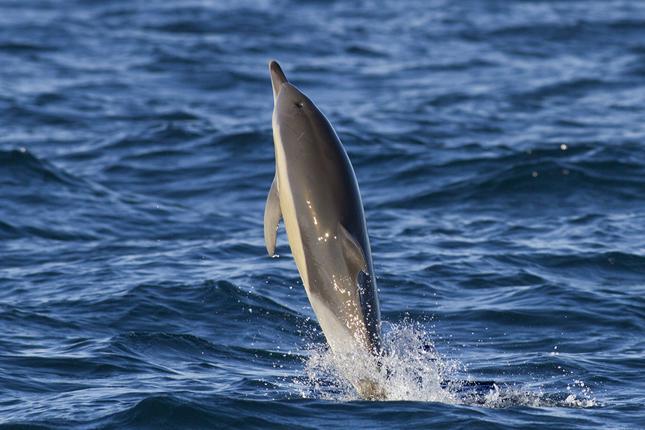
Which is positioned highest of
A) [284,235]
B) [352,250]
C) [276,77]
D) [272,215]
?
[276,77]

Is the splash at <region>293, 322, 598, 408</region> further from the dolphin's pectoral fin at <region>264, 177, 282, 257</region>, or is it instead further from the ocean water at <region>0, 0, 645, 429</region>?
the dolphin's pectoral fin at <region>264, 177, 282, 257</region>

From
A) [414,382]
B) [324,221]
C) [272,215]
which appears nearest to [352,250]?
[324,221]

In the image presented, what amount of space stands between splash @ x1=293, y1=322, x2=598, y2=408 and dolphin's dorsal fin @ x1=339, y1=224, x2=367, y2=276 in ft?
2.12

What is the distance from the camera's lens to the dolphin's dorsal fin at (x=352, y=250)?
861 cm

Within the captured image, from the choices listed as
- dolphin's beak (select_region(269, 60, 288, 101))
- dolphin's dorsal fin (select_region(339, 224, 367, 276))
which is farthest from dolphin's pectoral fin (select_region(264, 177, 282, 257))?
dolphin's beak (select_region(269, 60, 288, 101))

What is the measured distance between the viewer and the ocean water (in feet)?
32.3

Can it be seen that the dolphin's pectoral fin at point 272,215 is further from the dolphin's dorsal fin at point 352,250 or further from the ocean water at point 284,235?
the ocean water at point 284,235

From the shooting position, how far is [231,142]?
19.8 meters

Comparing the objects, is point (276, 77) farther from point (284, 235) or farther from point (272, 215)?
point (284, 235)

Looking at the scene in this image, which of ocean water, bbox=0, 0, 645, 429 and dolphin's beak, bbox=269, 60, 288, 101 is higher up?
dolphin's beak, bbox=269, 60, 288, 101

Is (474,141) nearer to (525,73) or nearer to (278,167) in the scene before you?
(525,73)

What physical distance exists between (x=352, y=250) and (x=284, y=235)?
6753 mm

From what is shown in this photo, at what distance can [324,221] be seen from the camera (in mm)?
8672

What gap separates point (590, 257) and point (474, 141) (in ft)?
19.3
